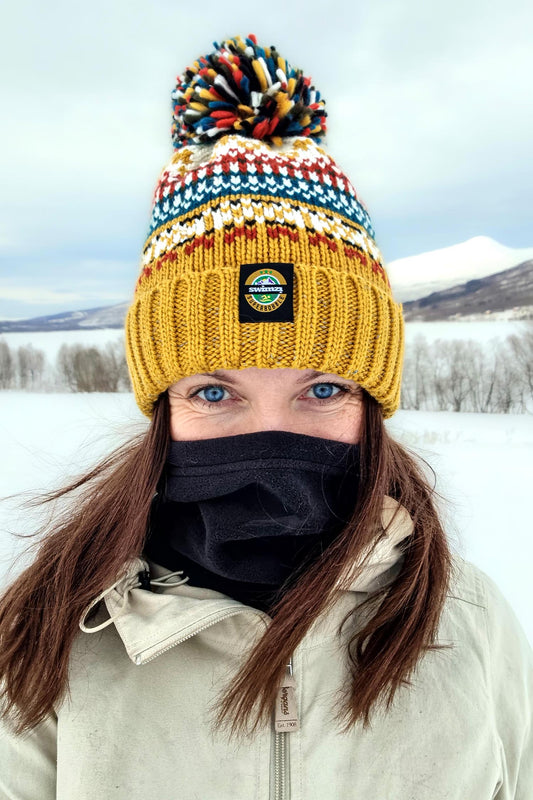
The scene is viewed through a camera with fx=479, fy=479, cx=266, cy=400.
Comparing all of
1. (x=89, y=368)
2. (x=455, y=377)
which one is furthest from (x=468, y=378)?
(x=89, y=368)

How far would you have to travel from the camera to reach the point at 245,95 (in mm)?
1268

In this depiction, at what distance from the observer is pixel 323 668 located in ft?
3.36

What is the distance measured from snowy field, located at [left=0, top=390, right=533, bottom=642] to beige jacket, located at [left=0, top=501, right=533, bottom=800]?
1.86 ft

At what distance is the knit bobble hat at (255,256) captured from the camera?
3.50ft

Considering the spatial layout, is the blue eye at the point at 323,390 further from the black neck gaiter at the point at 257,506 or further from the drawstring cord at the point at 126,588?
the drawstring cord at the point at 126,588

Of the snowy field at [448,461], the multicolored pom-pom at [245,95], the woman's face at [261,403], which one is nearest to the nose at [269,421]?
the woman's face at [261,403]

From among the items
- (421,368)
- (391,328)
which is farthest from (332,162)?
(421,368)

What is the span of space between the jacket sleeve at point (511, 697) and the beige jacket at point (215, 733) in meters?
0.05

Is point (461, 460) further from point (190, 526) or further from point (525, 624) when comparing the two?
point (190, 526)

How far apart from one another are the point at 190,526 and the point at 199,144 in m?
1.03

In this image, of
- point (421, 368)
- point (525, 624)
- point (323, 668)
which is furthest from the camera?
point (421, 368)

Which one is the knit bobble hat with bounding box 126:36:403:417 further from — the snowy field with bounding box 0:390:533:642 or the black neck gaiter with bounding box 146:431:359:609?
the snowy field with bounding box 0:390:533:642

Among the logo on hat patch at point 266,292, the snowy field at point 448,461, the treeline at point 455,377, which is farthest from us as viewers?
Result: the treeline at point 455,377

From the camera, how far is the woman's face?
3.59 ft
